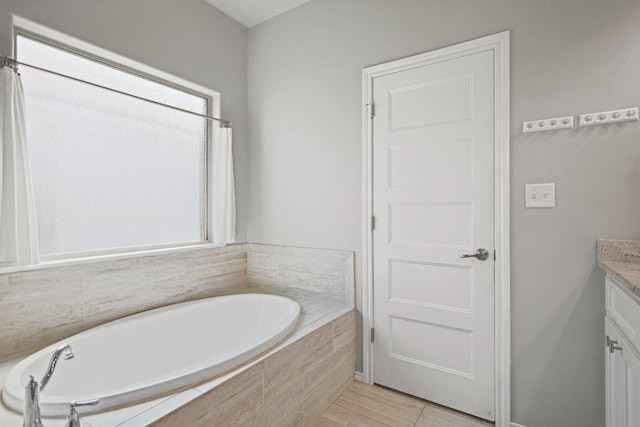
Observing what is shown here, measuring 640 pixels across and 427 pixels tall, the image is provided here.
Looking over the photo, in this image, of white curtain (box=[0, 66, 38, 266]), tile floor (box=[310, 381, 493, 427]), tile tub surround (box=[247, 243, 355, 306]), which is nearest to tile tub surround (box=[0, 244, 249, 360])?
white curtain (box=[0, 66, 38, 266])

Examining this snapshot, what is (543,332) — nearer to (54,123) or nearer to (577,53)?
(577,53)

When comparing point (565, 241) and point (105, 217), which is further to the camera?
point (105, 217)

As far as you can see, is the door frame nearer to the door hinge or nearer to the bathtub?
the door hinge

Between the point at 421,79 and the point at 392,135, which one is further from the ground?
the point at 421,79

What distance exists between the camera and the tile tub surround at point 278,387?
107 cm

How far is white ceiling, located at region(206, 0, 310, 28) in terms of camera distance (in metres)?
2.46

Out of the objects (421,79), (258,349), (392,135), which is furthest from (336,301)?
(421,79)

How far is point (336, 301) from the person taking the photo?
7.63 feet

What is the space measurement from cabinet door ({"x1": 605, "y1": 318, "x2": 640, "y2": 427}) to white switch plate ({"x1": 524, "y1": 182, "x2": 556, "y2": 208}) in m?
0.58

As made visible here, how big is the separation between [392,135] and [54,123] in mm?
1966

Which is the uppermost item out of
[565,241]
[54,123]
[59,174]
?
[54,123]

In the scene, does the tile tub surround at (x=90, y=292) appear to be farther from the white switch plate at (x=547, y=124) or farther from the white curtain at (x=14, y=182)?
the white switch plate at (x=547, y=124)

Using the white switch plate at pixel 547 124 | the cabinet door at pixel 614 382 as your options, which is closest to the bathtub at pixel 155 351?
the cabinet door at pixel 614 382

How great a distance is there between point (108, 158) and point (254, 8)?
1.61 m
